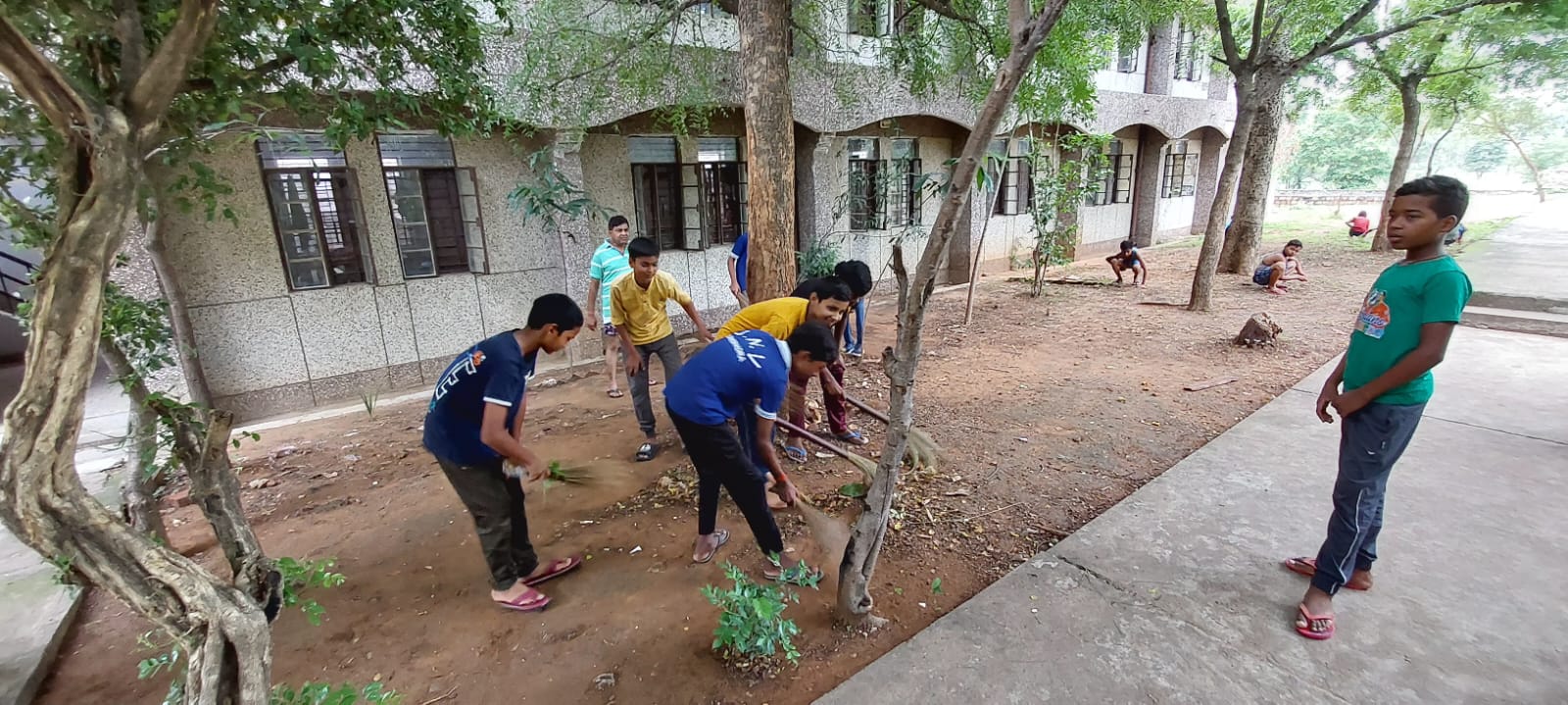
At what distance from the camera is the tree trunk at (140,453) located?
2.47 metres

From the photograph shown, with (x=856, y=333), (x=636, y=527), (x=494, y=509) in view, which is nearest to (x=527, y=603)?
(x=494, y=509)

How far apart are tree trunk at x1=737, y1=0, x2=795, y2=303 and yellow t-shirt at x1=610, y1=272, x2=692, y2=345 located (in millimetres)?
738

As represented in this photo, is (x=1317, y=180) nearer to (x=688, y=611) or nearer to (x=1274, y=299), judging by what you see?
(x=1274, y=299)

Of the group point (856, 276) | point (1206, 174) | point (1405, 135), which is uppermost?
point (1405, 135)

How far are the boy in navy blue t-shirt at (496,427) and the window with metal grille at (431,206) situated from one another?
12.6 ft

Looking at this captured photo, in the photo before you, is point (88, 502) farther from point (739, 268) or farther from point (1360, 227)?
point (1360, 227)

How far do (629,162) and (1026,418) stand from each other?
4.66 metres

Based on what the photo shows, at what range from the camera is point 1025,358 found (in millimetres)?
5992

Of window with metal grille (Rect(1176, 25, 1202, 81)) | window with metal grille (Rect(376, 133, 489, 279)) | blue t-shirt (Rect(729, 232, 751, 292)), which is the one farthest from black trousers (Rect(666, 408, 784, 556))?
window with metal grille (Rect(1176, 25, 1202, 81))

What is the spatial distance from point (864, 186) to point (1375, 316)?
7318 mm

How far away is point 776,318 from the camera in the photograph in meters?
3.18

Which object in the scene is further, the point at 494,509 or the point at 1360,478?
the point at 494,509

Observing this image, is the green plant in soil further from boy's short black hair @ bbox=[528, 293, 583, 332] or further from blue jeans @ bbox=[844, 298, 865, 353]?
blue jeans @ bbox=[844, 298, 865, 353]

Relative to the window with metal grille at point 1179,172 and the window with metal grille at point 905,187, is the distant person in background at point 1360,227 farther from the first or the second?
the window with metal grille at point 905,187
